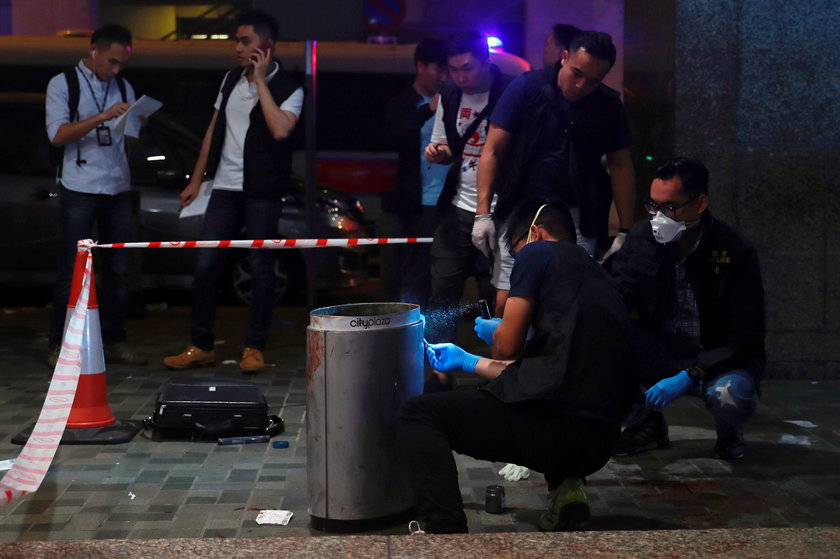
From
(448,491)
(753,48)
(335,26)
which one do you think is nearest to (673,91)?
(753,48)

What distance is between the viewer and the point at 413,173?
281 inches

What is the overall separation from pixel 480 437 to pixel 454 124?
2.67m

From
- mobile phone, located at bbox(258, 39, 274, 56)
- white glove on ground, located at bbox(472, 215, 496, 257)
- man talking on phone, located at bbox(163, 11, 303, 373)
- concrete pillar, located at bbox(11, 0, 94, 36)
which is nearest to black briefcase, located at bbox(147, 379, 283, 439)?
white glove on ground, located at bbox(472, 215, 496, 257)

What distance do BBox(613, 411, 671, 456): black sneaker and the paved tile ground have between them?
3.1 inches

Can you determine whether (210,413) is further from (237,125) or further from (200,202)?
(237,125)

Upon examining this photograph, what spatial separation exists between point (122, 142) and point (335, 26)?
5.17 feet

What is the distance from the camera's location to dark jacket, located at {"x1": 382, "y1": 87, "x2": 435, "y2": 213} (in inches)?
281

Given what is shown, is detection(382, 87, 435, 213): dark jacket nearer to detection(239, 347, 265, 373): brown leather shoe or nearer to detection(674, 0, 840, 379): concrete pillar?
detection(239, 347, 265, 373): brown leather shoe

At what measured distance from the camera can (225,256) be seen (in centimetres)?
752

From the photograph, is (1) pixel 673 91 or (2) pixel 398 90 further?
(2) pixel 398 90

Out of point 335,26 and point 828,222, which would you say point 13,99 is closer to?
point 335,26

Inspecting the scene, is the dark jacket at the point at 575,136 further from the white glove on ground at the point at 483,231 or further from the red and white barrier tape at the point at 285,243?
the red and white barrier tape at the point at 285,243

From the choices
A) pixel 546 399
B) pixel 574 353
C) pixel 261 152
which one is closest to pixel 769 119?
pixel 261 152

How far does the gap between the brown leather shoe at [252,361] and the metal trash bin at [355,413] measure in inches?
118
